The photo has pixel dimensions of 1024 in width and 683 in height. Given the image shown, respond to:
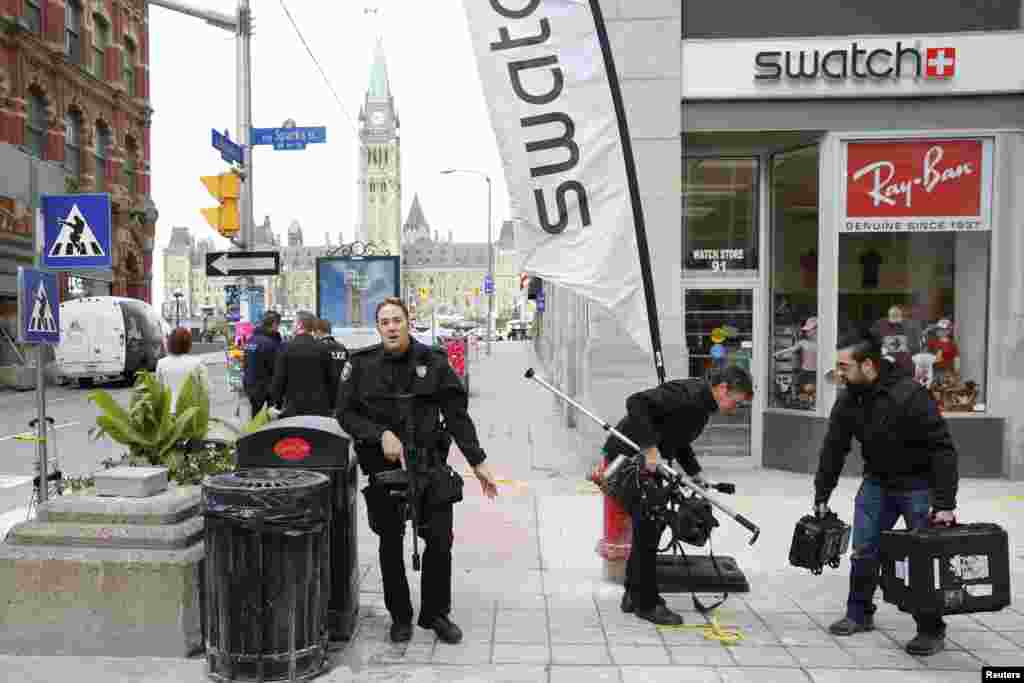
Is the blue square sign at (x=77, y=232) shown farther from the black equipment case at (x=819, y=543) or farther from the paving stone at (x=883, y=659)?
the paving stone at (x=883, y=659)

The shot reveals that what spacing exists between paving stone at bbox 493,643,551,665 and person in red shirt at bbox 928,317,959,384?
6580 mm

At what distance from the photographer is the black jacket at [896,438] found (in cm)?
462

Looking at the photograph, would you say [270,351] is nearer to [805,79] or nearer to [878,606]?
[805,79]

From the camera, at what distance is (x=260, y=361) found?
10.6m

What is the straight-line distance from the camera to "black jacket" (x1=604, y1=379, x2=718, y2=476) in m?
4.86

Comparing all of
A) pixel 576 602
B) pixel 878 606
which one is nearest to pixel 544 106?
pixel 576 602

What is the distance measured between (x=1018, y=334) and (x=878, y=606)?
4.87 m

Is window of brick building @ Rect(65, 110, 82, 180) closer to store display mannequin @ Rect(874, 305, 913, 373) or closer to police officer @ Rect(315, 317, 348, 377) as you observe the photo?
police officer @ Rect(315, 317, 348, 377)

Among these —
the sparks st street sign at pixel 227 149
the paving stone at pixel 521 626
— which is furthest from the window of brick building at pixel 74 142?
the paving stone at pixel 521 626

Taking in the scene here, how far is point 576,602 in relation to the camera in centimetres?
551

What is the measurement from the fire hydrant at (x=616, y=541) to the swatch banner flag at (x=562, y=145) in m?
1.08

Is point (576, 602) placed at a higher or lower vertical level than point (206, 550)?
lower

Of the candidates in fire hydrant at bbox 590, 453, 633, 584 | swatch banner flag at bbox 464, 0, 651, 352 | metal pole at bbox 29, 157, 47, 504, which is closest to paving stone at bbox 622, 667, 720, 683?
fire hydrant at bbox 590, 453, 633, 584

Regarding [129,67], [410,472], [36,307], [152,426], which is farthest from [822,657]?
[129,67]
